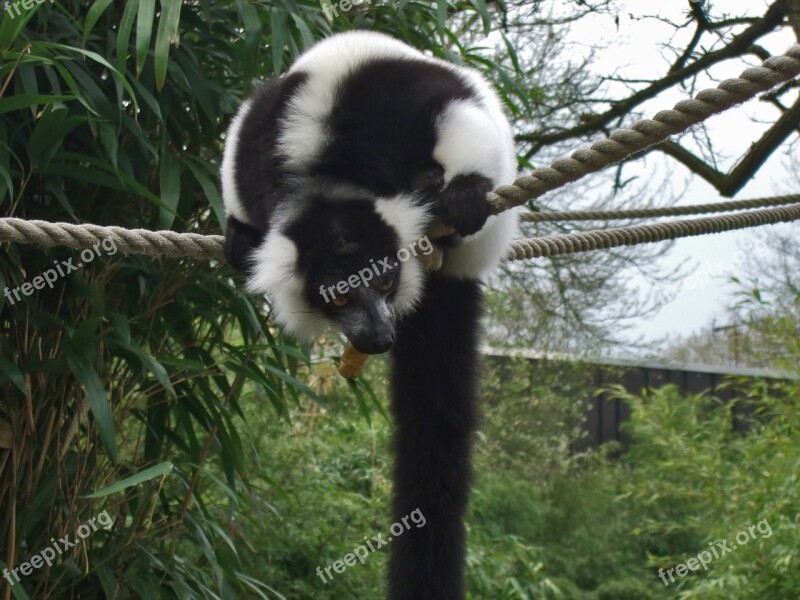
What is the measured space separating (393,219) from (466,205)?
157mm

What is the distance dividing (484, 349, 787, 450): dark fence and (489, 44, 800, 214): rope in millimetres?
3611

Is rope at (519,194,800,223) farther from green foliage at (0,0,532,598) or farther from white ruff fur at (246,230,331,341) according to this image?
white ruff fur at (246,230,331,341)

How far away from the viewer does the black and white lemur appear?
1.83 meters

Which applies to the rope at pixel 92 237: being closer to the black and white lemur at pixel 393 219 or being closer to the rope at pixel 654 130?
the black and white lemur at pixel 393 219

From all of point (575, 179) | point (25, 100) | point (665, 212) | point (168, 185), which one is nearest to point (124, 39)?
point (25, 100)

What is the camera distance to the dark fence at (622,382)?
5379mm

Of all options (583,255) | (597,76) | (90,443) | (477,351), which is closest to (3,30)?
(90,443)

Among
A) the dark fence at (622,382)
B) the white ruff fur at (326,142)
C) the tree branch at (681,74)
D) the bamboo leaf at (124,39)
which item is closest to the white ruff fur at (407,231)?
the white ruff fur at (326,142)

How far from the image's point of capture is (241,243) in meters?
2.14

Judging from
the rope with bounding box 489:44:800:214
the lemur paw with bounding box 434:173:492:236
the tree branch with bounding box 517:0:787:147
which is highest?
the tree branch with bounding box 517:0:787:147

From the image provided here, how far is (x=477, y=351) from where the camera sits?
2.27 meters

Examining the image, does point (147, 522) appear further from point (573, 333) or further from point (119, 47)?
point (573, 333)

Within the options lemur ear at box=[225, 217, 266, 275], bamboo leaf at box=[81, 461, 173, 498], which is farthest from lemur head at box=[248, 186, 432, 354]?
bamboo leaf at box=[81, 461, 173, 498]

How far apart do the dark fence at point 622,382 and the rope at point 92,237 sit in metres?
3.59
